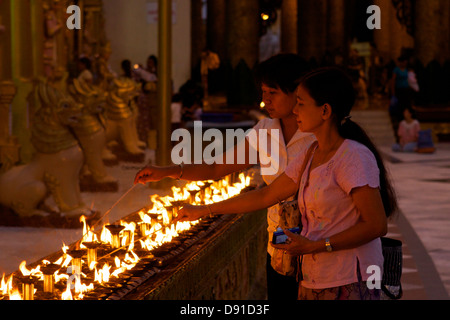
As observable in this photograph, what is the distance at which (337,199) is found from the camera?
117 inches

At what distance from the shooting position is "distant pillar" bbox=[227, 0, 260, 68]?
2261 cm

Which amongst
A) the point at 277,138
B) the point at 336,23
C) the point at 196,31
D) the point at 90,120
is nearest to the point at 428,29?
the point at 196,31

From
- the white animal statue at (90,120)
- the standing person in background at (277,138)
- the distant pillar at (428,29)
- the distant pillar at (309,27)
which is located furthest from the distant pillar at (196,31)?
the standing person in background at (277,138)

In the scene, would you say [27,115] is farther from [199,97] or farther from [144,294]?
[144,294]

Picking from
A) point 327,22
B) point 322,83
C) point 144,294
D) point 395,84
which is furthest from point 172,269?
point 327,22

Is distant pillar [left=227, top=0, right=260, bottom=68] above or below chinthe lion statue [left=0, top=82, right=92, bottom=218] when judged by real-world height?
above

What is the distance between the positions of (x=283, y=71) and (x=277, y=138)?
38 cm

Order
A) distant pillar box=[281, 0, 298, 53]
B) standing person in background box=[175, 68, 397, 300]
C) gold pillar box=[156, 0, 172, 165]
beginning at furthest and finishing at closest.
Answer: distant pillar box=[281, 0, 298, 53] < gold pillar box=[156, 0, 172, 165] < standing person in background box=[175, 68, 397, 300]

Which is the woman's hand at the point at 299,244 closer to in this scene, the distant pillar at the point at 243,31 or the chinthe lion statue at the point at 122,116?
the chinthe lion statue at the point at 122,116

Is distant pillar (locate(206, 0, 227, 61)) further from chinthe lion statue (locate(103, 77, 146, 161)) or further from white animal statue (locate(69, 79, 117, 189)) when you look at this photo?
white animal statue (locate(69, 79, 117, 189))

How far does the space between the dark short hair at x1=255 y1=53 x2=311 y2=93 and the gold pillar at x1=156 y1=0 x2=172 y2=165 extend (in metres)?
7.32

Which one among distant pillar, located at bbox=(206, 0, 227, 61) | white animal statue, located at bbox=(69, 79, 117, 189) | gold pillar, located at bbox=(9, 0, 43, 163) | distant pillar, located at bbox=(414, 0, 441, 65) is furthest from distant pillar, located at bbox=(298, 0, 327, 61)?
white animal statue, located at bbox=(69, 79, 117, 189)

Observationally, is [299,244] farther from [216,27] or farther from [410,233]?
[216,27]

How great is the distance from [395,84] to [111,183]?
11.5 m
